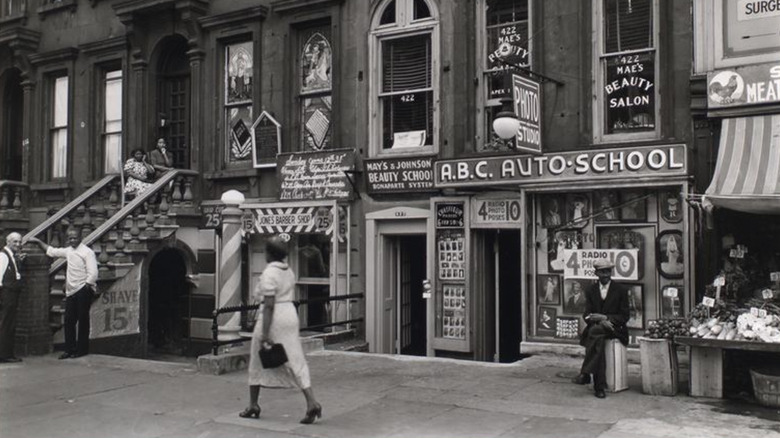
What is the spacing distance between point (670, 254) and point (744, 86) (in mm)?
2512

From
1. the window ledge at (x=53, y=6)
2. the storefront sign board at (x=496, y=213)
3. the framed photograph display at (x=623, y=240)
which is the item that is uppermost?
the window ledge at (x=53, y=6)

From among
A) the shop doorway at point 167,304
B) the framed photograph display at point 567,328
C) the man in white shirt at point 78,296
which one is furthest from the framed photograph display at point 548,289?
the shop doorway at point 167,304

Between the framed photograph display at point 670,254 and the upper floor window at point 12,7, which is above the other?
the upper floor window at point 12,7

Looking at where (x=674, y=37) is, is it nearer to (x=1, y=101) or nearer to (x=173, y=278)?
(x=173, y=278)

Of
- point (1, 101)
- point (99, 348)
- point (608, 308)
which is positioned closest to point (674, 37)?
point (608, 308)

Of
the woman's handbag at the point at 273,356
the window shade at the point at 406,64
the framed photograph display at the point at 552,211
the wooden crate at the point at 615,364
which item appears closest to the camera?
the woman's handbag at the point at 273,356

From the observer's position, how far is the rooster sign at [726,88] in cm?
1054

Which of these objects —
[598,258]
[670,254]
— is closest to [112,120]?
[598,258]

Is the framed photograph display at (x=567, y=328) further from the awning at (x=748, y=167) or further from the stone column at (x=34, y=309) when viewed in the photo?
the stone column at (x=34, y=309)

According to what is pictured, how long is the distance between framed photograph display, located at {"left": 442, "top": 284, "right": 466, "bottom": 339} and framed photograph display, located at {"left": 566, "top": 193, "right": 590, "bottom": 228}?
2.21 meters

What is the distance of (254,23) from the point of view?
15656mm

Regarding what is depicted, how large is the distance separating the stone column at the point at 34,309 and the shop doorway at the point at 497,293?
23.7 feet

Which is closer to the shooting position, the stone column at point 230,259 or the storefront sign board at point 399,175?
the stone column at point 230,259

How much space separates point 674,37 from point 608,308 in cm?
451
